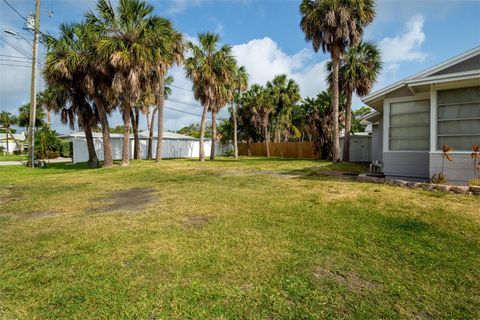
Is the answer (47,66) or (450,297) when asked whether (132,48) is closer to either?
(47,66)

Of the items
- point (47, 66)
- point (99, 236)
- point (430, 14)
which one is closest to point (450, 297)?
point (99, 236)

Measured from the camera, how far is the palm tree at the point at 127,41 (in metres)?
14.4

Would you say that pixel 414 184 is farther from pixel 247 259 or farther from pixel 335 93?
pixel 335 93

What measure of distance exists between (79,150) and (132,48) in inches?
507

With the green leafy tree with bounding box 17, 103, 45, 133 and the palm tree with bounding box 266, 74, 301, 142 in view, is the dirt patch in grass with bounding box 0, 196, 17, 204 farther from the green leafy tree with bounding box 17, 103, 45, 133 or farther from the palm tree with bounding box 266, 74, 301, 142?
the green leafy tree with bounding box 17, 103, 45, 133

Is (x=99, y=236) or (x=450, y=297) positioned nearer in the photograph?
(x=450, y=297)

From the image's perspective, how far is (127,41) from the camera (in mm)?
15164

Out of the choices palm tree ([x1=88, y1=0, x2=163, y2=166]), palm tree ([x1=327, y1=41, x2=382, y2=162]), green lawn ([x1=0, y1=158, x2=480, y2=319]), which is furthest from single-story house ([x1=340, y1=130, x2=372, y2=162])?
palm tree ([x1=88, y1=0, x2=163, y2=166])

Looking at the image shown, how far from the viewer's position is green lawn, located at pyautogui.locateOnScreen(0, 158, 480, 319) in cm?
250

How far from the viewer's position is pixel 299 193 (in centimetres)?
724

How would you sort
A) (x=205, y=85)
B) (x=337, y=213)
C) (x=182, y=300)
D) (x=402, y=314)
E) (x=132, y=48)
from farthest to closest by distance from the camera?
(x=205, y=85)
(x=132, y=48)
(x=337, y=213)
(x=182, y=300)
(x=402, y=314)

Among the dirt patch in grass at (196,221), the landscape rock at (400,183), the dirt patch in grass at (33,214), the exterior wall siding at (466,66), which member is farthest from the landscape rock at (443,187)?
the dirt patch in grass at (33,214)

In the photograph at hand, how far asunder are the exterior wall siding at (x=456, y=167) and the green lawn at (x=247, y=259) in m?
1.21

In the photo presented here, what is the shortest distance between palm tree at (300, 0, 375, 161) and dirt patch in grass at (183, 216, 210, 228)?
14.1 metres
